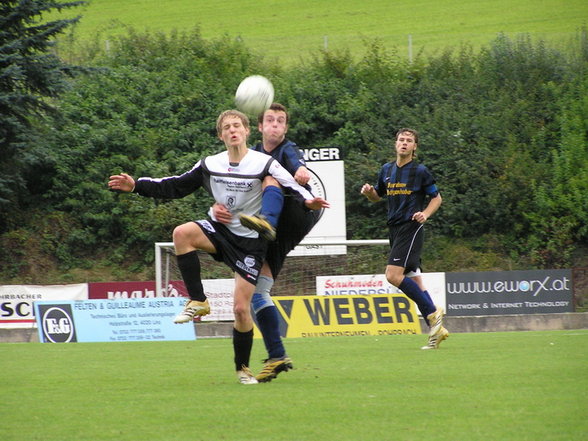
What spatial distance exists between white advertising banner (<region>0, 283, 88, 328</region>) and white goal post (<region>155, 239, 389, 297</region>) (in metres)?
2.00

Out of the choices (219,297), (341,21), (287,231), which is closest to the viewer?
(287,231)

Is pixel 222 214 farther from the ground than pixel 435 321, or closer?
farther from the ground

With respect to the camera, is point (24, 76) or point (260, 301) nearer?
point (260, 301)

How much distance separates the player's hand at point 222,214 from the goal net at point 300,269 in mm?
11644

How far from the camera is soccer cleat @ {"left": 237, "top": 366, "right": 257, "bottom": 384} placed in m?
6.90

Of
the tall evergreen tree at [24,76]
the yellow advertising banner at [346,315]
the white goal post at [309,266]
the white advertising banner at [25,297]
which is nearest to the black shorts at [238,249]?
the yellow advertising banner at [346,315]

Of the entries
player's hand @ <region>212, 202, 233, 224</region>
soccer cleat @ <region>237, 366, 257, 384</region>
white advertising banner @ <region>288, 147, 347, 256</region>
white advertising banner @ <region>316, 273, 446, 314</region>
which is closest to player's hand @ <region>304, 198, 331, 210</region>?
player's hand @ <region>212, 202, 233, 224</region>

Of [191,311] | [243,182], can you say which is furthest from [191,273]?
[243,182]

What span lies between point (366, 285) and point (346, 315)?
3471 mm

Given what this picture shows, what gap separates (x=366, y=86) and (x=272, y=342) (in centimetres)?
2190

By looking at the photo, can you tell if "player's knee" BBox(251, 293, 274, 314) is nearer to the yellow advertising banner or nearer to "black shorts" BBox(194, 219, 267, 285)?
"black shorts" BBox(194, 219, 267, 285)

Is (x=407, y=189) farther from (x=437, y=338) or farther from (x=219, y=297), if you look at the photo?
(x=219, y=297)

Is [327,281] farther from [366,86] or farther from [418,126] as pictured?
[366,86]

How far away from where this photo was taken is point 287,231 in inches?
299
